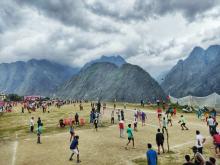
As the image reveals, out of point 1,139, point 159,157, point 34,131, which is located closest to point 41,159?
point 159,157

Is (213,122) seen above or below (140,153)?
above

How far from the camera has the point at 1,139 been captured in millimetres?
37250

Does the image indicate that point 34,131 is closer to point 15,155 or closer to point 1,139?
point 1,139

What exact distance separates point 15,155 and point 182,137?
1670cm

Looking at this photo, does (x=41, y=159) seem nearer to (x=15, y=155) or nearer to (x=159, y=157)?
(x=15, y=155)

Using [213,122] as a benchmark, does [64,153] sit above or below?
below

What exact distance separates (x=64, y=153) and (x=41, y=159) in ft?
7.44

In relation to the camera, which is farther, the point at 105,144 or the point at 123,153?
the point at 105,144

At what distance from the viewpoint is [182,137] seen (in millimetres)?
33406

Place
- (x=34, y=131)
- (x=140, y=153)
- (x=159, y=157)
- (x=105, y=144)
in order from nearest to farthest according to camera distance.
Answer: (x=159, y=157) → (x=140, y=153) → (x=105, y=144) → (x=34, y=131)

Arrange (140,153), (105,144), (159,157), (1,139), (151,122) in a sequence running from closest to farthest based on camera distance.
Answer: (159,157)
(140,153)
(105,144)
(1,139)
(151,122)

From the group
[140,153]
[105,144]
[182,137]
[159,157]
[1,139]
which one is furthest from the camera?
[1,139]

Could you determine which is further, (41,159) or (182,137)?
(182,137)

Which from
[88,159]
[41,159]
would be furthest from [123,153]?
[41,159]
